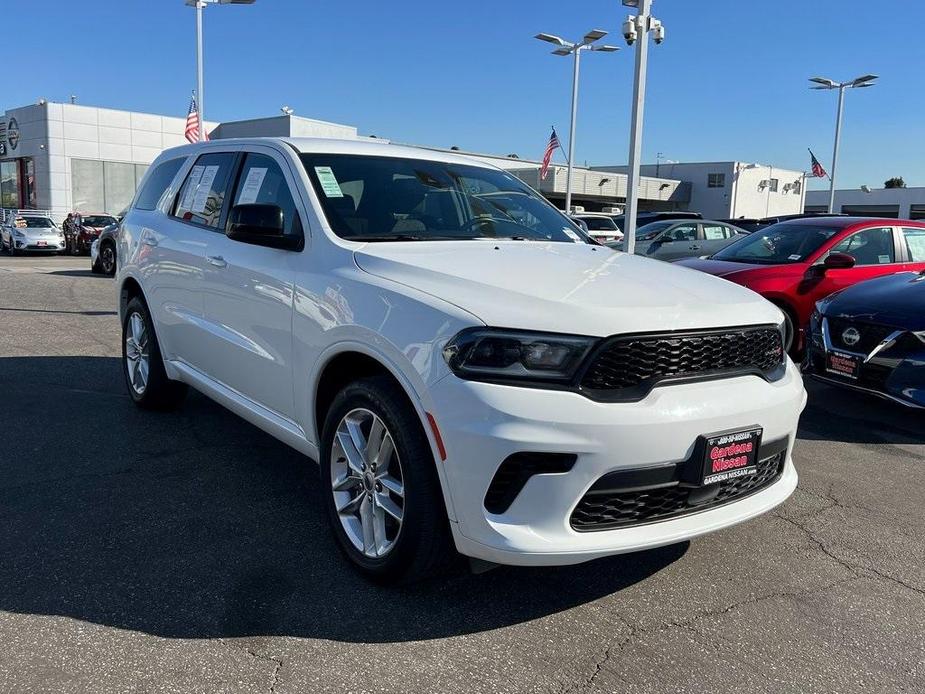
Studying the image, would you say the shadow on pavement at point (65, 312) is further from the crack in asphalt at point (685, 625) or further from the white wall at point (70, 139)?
the white wall at point (70, 139)

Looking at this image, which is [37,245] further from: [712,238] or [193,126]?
[712,238]

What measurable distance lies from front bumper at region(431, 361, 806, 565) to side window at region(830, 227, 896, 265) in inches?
258

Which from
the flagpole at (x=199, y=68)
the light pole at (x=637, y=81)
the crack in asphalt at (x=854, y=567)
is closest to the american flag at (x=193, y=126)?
the flagpole at (x=199, y=68)

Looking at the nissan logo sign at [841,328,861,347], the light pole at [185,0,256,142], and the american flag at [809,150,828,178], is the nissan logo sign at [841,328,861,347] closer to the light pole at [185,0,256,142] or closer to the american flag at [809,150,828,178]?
the light pole at [185,0,256,142]

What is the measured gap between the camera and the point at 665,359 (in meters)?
2.84

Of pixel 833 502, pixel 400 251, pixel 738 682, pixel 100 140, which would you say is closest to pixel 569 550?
pixel 738 682

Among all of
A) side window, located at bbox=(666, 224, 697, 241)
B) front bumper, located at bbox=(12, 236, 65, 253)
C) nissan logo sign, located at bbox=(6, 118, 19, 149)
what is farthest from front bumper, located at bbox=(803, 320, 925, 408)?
nissan logo sign, located at bbox=(6, 118, 19, 149)

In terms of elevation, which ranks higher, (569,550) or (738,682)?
(569,550)

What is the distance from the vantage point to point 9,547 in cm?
344

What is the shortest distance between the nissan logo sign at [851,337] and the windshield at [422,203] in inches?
104

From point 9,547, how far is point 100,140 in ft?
133

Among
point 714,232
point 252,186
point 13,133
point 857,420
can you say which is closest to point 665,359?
point 252,186

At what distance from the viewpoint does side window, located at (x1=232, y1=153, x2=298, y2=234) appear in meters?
3.87

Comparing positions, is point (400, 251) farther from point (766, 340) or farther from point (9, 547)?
point (9, 547)
